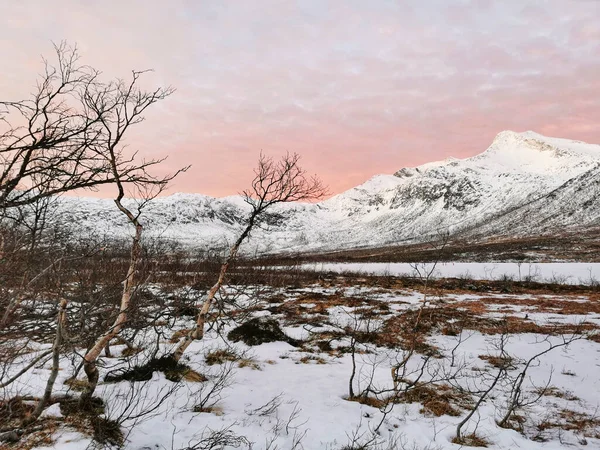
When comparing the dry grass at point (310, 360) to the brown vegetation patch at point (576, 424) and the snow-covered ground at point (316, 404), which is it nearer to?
the snow-covered ground at point (316, 404)

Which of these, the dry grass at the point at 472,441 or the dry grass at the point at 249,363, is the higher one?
the dry grass at the point at 249,363

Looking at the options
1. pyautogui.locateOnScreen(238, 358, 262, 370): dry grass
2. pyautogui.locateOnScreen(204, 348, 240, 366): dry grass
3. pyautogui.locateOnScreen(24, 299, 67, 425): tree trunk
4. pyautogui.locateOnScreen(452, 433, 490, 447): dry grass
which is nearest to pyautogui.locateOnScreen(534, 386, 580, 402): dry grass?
pyautogui.locateOnScreen(452, 433, 490, 447): dry grass

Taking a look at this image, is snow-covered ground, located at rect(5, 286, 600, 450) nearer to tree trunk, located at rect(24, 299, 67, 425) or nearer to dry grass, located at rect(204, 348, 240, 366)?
dry grass, located at rect(204, 348, 240, 366)

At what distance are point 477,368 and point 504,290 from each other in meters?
16.9

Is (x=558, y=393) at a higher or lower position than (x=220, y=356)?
lower

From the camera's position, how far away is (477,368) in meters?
8.38

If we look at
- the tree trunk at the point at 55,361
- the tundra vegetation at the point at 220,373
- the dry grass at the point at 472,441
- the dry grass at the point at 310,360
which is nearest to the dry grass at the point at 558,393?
the tundra vegetation at the point at 220,373

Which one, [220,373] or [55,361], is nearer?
[55,361]

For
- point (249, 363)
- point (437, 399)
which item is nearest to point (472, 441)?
point (437, 399)

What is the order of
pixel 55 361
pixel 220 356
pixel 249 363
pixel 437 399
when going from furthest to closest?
pixel 220 356 < pixel 249 363 < pixel 437 399 < pixel 55 361

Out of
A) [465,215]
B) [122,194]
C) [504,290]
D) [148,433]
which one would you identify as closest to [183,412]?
[148,433]

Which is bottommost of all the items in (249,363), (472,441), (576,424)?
(576,424)

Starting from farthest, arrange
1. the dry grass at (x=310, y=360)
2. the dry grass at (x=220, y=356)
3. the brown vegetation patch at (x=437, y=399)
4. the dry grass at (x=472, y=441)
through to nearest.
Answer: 1. the dry grass at (x=310, y=360)
2. the dry grass at (x=220, y=356)
3. the brown vegetation patch at (x=437, y=399)
4. the dry grass at (x=472, y=441)

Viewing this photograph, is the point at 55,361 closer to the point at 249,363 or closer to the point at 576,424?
the point at 249,363
